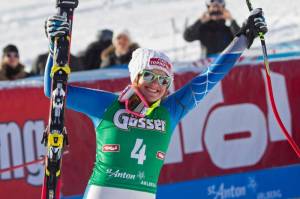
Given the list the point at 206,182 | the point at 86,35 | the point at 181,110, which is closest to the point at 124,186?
the point at 181,110

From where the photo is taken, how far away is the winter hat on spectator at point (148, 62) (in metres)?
4.35

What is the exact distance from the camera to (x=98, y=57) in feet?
29.9

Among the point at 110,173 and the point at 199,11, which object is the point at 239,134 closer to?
the point at 110,173

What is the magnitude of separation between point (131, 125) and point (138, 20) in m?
14.2

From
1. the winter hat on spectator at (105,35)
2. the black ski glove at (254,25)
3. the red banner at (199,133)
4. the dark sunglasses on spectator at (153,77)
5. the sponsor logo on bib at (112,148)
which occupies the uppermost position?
the black ski glove at (254,25)

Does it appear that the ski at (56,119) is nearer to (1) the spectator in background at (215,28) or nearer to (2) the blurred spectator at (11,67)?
(2) the blurred spectator at (11,67)

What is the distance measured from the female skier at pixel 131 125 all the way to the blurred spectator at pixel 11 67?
3.73 m

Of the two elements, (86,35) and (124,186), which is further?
(86,35)

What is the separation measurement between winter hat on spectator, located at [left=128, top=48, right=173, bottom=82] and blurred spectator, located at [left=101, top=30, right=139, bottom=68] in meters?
4.22

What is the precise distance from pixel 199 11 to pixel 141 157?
13647 mm

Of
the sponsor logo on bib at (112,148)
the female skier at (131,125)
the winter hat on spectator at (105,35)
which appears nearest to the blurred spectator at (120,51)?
the winter hat on spectator at (105,35)

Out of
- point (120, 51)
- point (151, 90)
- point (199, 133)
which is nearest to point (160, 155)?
point (151, 90)

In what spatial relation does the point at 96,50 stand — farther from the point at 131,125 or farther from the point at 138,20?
the point at 138,20

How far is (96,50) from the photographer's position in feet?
30.0
